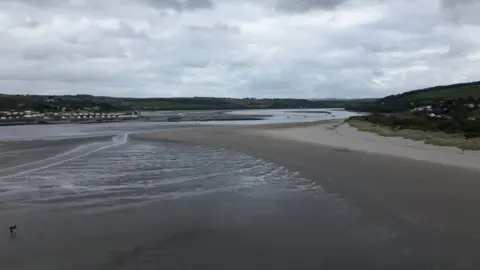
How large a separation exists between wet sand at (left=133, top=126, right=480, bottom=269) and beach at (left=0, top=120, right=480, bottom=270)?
3cm

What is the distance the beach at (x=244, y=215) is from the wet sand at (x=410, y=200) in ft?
0.10

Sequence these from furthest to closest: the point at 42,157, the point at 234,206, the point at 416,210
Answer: the point at 42,157, the point at 234,206, the point at 416,210

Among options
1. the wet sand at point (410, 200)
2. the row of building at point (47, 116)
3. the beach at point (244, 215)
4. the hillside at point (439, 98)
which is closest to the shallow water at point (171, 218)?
the beach at point (244, 215)

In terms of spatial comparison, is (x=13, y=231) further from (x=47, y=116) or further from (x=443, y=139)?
(x=47, y=116)

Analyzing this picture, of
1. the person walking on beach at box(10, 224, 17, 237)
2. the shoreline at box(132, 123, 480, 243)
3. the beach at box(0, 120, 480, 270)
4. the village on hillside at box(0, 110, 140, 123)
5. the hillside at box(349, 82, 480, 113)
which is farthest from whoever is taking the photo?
the hillside at box(349, 82, 480, 113)

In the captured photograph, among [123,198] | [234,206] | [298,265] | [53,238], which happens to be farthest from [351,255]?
[123,198]

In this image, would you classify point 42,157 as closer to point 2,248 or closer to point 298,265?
point 2,248

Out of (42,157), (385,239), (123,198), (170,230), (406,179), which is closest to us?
(385,239)

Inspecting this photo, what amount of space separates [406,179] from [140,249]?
9626 mm

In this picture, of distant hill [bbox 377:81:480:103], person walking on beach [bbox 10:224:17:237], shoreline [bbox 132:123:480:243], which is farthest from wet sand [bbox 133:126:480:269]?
distant hill [bbox 377:81:480:103]

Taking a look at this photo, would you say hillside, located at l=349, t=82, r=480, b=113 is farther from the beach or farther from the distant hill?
the beach

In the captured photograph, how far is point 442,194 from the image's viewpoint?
40.9ft

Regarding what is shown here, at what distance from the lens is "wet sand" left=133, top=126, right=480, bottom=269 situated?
7.79 m

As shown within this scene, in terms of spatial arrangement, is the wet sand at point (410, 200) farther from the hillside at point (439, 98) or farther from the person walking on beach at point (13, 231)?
the hillside at point (439, 98)
